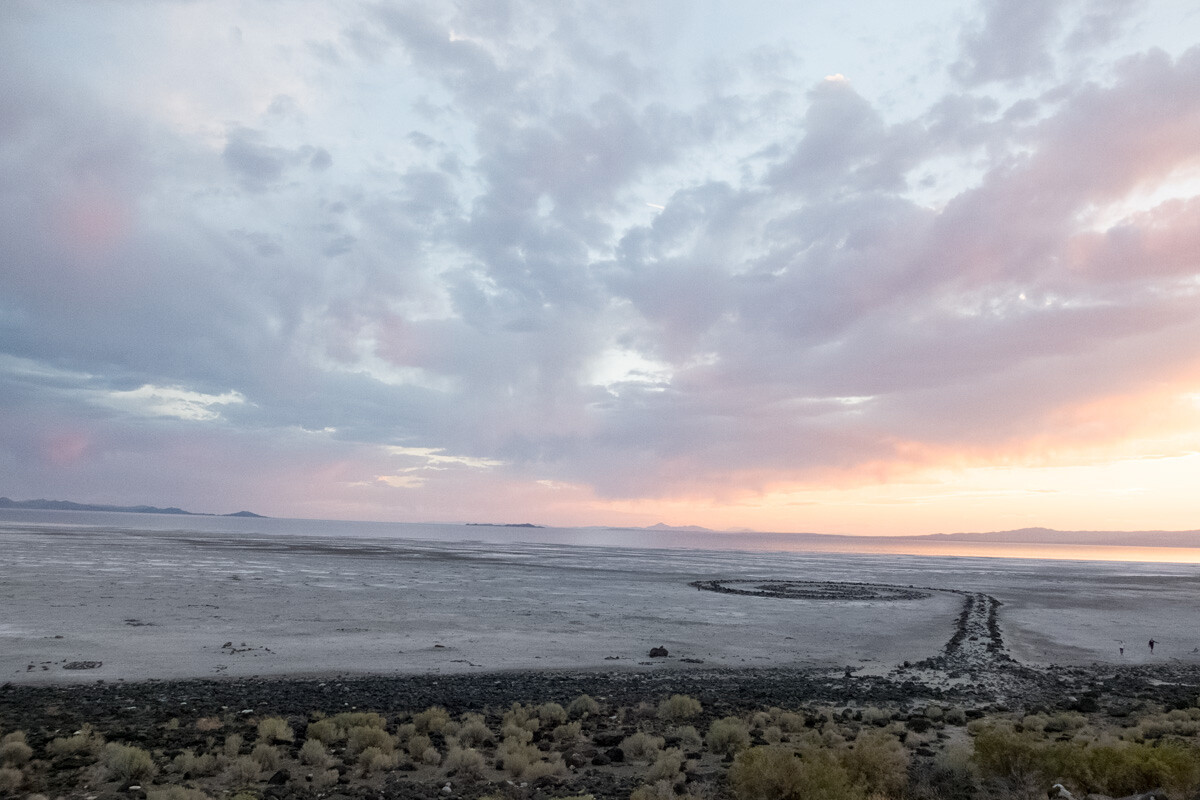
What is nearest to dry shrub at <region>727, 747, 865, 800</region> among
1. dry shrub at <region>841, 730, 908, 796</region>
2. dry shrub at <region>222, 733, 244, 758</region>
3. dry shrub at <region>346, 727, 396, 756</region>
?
dry shrub at <region>841, 730, 908, 796</region>

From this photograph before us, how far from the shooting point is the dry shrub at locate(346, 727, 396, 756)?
1189cm

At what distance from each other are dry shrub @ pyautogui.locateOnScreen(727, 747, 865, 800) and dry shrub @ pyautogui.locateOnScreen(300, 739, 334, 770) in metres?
6.46

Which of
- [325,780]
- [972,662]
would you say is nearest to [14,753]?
[325,780]

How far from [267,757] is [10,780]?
332cm

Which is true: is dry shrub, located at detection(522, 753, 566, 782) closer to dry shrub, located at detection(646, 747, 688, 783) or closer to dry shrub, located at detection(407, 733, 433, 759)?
dry shrub, located at detection(646, 747, 688, 783)

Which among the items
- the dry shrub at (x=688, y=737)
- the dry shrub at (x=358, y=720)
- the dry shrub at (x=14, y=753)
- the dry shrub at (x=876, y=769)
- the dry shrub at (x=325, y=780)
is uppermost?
the dry shrub at (x=876, y=769)

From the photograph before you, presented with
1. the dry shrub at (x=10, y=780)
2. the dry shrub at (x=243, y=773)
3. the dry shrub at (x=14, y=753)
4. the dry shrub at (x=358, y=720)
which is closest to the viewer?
the dry shrub at (x=10, y=780)

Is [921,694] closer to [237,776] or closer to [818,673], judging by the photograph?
[818,673]

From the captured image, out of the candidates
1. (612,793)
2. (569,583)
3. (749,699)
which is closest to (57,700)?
(612,793)

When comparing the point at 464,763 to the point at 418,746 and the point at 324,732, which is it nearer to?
the point at 418,746

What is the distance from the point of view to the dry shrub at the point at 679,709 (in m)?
15.0

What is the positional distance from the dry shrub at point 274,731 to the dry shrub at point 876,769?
9434mm

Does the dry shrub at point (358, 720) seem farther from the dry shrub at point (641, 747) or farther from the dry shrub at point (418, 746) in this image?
the dry shrub at point (641, 747)

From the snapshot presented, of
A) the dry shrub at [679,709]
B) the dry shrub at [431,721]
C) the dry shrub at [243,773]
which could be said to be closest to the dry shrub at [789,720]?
the dry shrub at [679,709]
